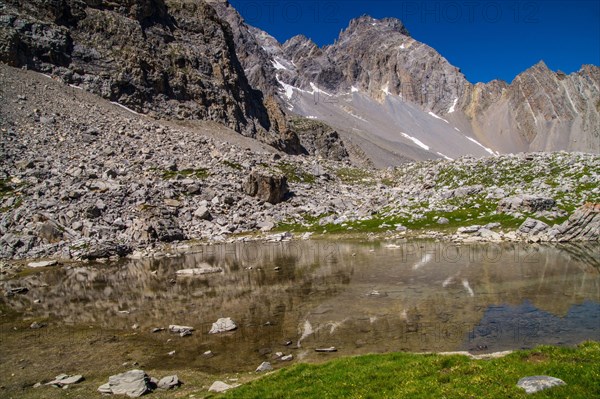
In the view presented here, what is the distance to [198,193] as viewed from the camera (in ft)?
245

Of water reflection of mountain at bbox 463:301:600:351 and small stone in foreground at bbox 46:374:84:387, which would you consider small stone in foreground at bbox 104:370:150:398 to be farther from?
water reflection of mountain at bbox 463:301:600:351

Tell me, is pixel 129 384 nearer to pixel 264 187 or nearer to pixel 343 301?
pixel 343 301

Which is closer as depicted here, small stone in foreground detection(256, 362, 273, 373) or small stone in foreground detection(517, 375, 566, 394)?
small stone in foreground detection(517, 375, 566, 394)

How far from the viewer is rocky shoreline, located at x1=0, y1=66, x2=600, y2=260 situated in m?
52.1

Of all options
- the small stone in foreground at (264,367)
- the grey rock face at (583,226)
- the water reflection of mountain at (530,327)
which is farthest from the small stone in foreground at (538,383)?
the grey rock face at (583,226)

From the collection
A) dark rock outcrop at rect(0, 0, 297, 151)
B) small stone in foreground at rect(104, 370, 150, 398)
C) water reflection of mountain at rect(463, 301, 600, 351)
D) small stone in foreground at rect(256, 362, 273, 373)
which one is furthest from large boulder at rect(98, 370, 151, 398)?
dark rock outcrop at rect(0, 0, 297, 151)

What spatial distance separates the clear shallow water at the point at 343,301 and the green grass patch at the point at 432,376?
3.18 meters

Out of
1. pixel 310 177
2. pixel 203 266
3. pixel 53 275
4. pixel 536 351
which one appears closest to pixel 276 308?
pixel 536 351

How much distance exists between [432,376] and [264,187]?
6531 cm

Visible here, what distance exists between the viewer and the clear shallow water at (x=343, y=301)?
1938cm

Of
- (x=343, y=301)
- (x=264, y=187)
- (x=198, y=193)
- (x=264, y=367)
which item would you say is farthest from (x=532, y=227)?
(x=198, y=193)

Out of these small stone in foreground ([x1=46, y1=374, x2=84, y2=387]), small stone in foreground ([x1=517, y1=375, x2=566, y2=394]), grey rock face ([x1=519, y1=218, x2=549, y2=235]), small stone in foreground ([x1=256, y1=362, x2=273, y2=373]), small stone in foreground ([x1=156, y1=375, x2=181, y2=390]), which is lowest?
small stone in foreground ([x1=46, y1=374, x2=84, y2=387])

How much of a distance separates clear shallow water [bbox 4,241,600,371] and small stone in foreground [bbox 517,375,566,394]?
19.6ft

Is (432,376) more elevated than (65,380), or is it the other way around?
(432,376)
